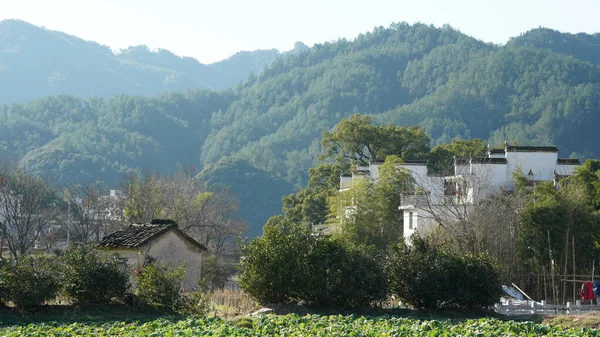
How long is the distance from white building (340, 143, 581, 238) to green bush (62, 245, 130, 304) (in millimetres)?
24995

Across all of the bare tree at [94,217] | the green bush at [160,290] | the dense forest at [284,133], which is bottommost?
the green bush at [160,290]

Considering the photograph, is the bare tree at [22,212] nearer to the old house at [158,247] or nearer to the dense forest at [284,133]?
the old house at [158,247]

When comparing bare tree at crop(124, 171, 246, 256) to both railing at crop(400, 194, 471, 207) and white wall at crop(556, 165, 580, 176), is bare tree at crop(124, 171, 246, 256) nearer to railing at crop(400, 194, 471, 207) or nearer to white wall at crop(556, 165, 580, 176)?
railing at crop(400, 194, 471, 207)

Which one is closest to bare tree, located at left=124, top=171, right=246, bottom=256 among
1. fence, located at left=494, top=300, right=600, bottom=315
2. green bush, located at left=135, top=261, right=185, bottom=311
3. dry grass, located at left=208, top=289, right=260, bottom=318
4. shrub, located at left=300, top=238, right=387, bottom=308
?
dry grass, located at left=208, top=289, right=260, bottom=318

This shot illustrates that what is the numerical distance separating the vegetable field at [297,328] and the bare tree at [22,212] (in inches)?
1409

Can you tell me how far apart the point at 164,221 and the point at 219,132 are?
160 m

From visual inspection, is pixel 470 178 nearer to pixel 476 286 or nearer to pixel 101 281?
pixel 476 286

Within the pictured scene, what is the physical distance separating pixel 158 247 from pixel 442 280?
11034 mm

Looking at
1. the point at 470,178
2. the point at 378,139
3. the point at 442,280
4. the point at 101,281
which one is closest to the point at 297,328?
the point at 101,281

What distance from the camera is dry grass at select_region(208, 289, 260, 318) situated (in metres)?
34.8

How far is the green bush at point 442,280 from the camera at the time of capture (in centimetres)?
3469

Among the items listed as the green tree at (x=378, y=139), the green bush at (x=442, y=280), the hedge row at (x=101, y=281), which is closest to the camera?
the hedge row at (x=101, y=281)

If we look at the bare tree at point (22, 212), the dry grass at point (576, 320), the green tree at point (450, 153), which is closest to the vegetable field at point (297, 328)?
the dry grass at point (576, 320)

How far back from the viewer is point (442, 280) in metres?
34.7
